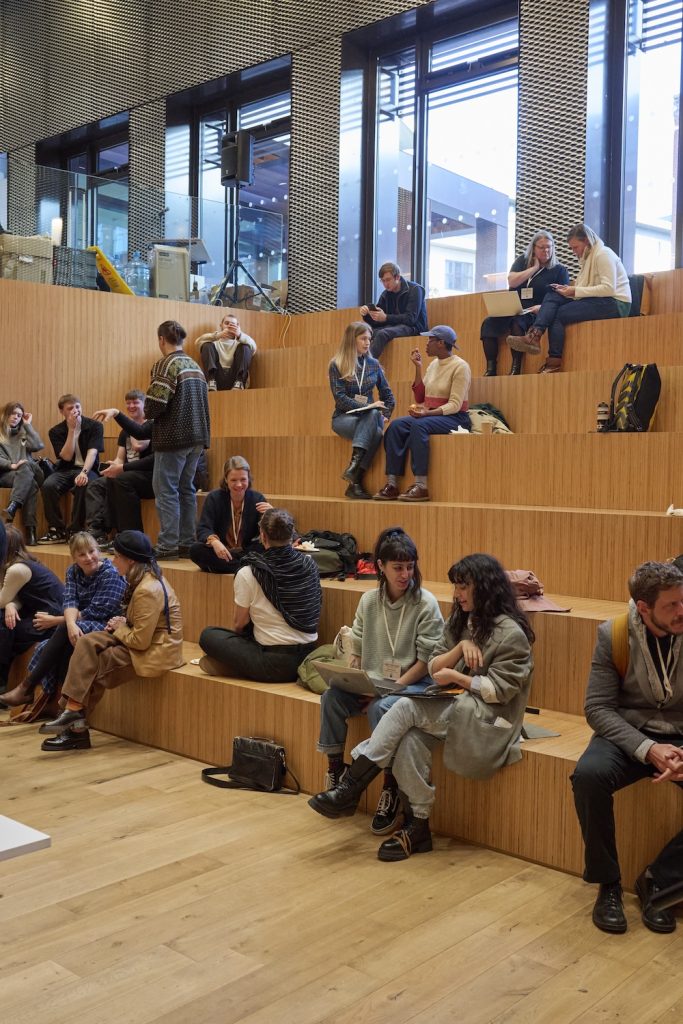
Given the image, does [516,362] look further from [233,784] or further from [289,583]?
[233,784]

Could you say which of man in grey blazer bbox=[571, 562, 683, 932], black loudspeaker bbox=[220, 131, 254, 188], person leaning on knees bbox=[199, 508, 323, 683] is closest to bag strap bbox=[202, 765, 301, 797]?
person leaning on knees bbox=[199, 508, 323, 683]

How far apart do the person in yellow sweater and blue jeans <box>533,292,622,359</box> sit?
31.2 inches

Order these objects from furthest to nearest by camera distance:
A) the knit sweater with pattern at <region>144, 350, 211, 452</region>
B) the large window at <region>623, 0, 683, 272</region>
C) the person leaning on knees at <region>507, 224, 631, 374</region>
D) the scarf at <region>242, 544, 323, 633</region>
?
1. the large window at <region>623, 0, 683, 272</region>
2. the person leaning on knees at <region>507, 224, 631, 374</region>
3. the knit sweater with pattern at <region>144, 350, 211, 452</region>
4. the scarf at <region>242, 544, 323, 633</region>

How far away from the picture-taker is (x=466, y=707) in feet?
11.3

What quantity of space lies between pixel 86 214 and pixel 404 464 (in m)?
3.92

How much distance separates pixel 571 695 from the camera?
12.9 ft

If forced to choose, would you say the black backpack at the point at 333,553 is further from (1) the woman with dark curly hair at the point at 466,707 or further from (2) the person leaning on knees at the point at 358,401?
(1) the woman with dark curly hair at the point at 466,707

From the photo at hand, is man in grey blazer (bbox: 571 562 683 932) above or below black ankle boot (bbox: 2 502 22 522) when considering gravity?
below

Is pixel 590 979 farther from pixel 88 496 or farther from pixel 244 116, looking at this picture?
pixel 244 116

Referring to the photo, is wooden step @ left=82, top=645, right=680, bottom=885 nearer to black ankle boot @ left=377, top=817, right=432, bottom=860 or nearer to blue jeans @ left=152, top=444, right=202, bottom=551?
black ankle boot @ left=377, top=817, right=432, bottom=860

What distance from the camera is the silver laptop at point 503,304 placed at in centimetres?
666

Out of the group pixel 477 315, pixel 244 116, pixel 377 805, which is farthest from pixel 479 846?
pixel 244 116

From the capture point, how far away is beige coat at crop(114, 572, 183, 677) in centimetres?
473

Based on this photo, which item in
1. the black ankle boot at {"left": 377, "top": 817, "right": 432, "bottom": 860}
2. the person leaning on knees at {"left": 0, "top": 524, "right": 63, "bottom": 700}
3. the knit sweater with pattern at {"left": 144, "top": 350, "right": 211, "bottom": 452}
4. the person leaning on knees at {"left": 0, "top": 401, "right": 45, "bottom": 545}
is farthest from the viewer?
the person leaning on knees at {"left": 0, "top": 401, "right": 45, "bottom": 545}
